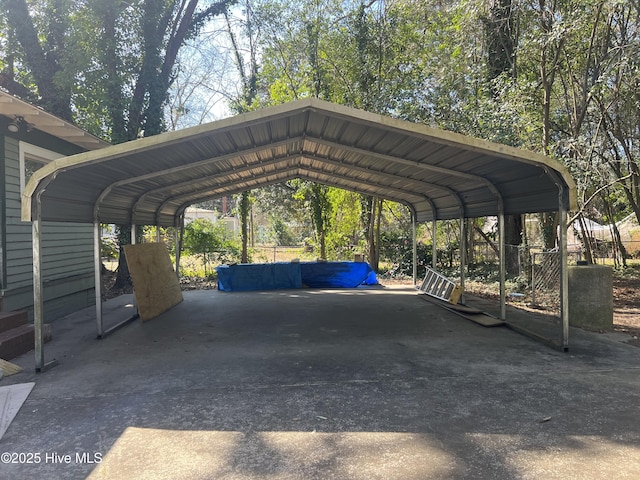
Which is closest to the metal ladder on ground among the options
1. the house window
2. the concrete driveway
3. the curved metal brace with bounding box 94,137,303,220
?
the concrete driveway

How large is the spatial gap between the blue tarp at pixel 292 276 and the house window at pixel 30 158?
5061 millimetres

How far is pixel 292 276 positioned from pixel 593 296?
7.47 m

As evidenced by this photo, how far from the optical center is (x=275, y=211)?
2273 cm

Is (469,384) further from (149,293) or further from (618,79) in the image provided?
(618,79)

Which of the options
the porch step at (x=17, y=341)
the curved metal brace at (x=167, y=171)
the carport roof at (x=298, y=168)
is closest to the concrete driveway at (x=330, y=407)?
the porch step at (x=17, y=341)

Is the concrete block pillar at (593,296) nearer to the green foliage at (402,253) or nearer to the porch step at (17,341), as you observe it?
the green foliage at (402,253)

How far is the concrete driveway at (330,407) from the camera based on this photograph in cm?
277

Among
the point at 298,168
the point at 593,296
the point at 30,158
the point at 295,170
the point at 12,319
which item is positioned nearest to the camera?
the point at 12,319

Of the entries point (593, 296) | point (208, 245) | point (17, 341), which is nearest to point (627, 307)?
point (593, 296)

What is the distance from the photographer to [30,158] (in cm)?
700

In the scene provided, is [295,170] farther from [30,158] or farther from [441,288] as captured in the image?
[30,158]

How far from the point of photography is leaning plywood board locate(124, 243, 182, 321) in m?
7.31

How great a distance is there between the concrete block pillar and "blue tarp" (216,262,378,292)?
6.18 m

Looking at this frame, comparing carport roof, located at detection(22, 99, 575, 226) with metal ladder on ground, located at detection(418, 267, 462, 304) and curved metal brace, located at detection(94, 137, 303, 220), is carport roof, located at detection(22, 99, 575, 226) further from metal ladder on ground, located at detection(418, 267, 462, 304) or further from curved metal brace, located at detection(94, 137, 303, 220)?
metal ladder on ground, located at detection(418, 267, 462, 304)
